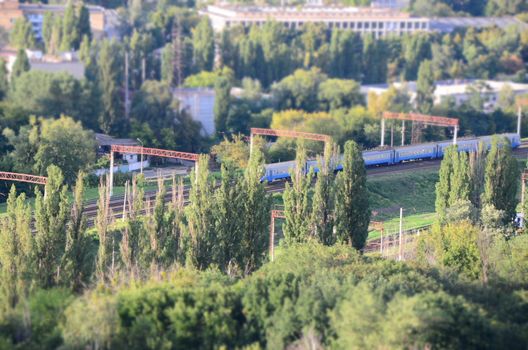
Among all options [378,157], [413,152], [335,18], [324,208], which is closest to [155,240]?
[324,208]

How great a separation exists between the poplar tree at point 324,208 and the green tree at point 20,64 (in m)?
40.9

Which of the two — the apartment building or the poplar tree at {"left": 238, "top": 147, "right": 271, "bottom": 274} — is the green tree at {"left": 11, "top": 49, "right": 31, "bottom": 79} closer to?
the apartment building

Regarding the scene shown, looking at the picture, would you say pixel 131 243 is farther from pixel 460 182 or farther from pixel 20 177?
pixel 20 177

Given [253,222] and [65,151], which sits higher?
[253,222]

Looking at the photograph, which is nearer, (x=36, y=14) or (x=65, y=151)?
(x=65, y=151)

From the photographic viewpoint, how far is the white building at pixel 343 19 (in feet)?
387

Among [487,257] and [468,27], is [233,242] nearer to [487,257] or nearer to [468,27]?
[487,257]

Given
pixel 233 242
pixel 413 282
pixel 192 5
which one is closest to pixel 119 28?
pixel 192 5

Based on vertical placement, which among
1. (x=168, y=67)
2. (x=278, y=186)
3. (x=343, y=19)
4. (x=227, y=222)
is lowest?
(x=278, y=186)

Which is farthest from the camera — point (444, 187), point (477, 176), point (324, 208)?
point (477, 176)

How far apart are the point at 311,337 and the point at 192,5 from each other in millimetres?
104640

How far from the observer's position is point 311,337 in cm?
3155

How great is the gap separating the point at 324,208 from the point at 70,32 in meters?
52.4

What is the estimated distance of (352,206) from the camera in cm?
4447
